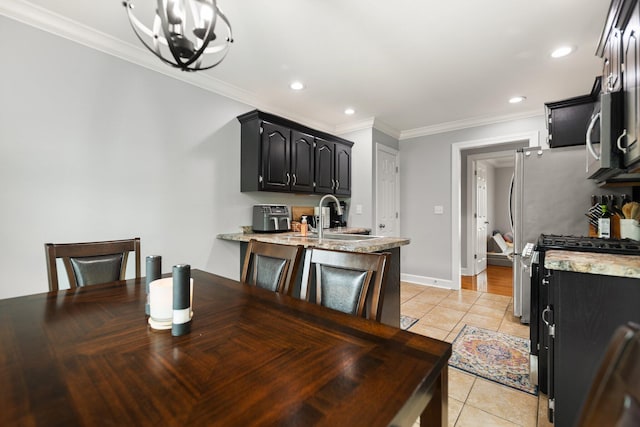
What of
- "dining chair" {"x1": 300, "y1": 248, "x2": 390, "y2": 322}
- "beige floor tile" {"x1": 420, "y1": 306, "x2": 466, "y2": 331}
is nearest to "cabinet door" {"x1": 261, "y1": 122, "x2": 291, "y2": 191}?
"dining chair" {"x1": 300, "y1": 248, "x2": 390, "y2": 322}

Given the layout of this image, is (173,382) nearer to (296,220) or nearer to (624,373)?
(624,373)

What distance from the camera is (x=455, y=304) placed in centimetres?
355

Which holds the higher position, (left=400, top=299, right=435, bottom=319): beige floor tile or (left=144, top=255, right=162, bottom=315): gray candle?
(left=144, top=255, right=162, bottom=315): gray candle

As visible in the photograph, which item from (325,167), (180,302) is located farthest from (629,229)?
(325,167)

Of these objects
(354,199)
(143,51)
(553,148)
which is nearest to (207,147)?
(143,51)

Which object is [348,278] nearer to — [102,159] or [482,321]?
[102,159]

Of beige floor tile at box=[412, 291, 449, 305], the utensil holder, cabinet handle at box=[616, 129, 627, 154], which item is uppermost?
cabinet handle at box=[616, 129, 627, 154]

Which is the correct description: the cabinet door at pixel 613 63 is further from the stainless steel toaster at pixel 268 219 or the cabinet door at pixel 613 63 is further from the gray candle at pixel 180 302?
the stainless steel toaster at pixel 268 219

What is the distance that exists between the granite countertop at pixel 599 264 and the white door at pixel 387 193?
9.66ft

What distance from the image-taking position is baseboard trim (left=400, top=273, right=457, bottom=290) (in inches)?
168

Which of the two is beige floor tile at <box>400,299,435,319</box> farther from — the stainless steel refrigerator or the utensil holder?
the utensil holder

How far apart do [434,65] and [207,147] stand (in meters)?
2.29

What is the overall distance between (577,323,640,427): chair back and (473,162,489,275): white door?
5.45 metres

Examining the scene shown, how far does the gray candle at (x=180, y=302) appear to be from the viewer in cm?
91
